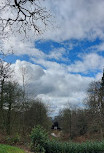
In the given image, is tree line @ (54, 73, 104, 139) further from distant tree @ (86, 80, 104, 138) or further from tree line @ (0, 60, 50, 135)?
tree line @ (0, 60, 50, 135)

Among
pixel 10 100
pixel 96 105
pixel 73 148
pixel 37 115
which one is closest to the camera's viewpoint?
pixel 73 148

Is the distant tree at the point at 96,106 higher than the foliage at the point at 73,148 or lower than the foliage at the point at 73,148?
higher

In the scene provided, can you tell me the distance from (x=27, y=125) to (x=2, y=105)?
9250 millimetres

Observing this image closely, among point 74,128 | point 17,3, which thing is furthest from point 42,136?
point 74,128

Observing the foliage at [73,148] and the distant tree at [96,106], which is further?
the distant tree at [96,106]

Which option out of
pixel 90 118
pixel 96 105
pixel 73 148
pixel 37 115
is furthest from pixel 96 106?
pixel 73 148

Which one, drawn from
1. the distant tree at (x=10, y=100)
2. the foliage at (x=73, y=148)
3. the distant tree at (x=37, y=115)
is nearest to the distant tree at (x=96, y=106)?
the distant tree at (x=37, y=115)

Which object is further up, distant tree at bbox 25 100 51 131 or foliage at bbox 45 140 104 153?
distant tree at bbox 25 100 51 131

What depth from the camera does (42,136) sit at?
1590cm

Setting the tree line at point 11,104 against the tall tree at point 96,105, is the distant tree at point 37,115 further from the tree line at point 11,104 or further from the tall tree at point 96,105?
the tall tree at point 96,105

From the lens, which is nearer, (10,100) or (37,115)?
(10,100)

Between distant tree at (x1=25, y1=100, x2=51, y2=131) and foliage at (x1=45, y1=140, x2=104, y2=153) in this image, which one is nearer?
foliage at (x1=45, y1=140, x2=104, y2=153)

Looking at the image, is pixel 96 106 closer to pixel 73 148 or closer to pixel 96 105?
pixel 96 105

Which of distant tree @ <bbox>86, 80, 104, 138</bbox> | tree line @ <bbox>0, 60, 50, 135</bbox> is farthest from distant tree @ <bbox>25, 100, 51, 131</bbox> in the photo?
distant tree @ <bbox>86, 80, 104, 138</bbox>
